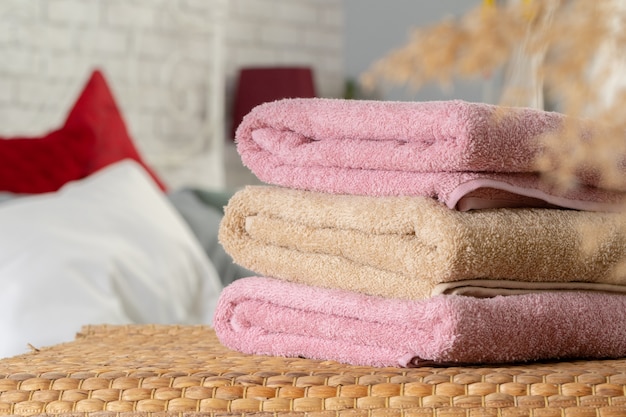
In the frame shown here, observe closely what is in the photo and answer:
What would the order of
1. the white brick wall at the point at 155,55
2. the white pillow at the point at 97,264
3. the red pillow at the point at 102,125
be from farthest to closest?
the white brick wall at the point at 155,55 → the red pillow at the point at 102,125 → the white pillow at the point at 97,264

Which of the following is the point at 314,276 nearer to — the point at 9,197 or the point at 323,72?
the point at 9,197

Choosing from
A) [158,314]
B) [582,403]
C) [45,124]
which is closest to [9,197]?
[158,314]

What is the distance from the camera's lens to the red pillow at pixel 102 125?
2.22 m

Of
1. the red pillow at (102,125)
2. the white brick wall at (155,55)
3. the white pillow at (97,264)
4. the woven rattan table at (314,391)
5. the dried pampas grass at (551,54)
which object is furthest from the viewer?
the white brick wall at (155,55)

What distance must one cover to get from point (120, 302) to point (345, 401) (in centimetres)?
90

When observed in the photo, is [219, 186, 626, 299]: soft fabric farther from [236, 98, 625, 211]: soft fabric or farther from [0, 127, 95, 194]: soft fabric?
[0, 127, 95, 194]: soft fabric

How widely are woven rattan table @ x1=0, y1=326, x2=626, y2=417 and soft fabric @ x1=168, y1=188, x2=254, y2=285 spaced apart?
49.9 inches

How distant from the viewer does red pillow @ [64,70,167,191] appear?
2.22m

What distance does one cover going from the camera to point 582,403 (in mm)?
595

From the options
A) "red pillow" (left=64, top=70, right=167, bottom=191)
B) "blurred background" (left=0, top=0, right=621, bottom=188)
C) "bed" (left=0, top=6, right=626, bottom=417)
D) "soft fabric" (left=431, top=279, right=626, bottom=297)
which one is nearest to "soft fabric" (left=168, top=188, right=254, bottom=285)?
"bed" (left=0, top=6, right=626, bottom=417)

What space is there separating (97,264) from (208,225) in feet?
2.03

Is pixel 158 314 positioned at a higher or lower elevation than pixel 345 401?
lower

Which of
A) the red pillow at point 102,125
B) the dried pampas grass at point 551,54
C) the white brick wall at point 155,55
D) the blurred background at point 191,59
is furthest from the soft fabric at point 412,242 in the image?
the white brick wall at point 155,55

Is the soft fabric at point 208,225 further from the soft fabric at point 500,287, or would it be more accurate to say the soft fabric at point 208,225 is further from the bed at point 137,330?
the soft fabric at point 500,287
